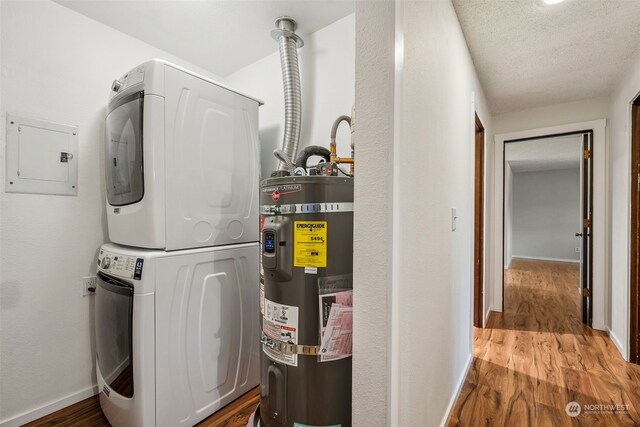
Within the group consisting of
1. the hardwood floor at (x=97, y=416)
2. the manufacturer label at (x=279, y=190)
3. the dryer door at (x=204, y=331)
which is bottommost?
the hardwood floor at (x=97, y=416)

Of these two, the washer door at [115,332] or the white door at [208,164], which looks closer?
the washer door at [115,332]

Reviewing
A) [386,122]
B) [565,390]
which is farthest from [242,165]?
[565,390]

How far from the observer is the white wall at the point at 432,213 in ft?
3.15

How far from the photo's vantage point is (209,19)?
6.03 ft

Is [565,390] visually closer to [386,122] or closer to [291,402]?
[291,402]

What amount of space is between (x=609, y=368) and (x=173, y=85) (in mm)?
3466

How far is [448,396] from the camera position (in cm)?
160

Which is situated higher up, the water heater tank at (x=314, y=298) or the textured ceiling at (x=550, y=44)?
the textured ceiling at (x=550, y=44)

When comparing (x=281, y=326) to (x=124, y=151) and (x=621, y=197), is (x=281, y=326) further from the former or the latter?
(x=621, y=197)

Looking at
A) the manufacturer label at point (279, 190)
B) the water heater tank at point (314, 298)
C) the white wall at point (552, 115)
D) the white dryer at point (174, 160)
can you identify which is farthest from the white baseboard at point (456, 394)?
the white wall at point (552, 115)

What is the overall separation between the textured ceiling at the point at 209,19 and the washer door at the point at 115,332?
1.58 m

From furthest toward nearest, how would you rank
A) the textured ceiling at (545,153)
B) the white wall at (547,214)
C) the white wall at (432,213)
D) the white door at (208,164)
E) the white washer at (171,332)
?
the white wall at (547,214) < the textured ceiling at (545,153) < the white door at (208,164) < the white washer at (171,332) < the white wall at (432,213)

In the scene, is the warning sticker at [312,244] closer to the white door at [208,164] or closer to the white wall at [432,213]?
the white wall at [432,213]

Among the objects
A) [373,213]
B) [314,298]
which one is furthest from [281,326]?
[373,213]
